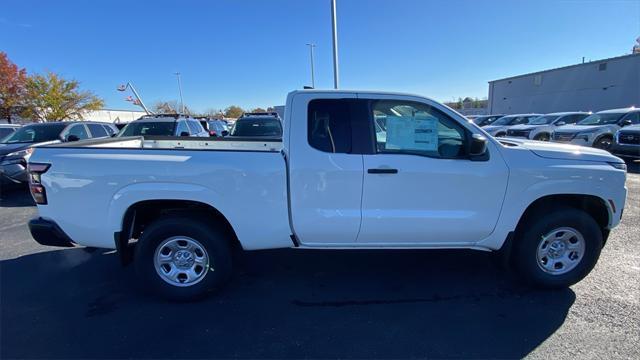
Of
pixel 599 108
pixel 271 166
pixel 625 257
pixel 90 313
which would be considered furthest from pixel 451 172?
pixel 599 108

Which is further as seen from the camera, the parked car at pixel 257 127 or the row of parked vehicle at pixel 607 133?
the row of parked vehicle at pixel 607 133

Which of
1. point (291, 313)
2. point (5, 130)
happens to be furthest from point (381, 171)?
point (5, 130)

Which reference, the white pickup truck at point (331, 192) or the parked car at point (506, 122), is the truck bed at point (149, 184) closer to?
→ the white pickup truck at point (331, 192)

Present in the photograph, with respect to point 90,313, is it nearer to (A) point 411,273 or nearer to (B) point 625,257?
(A) point 411,273

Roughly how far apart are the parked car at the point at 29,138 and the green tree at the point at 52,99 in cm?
3242

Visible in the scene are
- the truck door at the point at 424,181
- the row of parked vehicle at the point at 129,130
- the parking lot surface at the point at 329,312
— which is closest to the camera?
the parking lot surface at the point at 329,312

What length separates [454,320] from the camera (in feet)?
9.34

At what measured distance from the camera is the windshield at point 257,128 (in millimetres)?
8672

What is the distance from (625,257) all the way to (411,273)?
8.91 ft

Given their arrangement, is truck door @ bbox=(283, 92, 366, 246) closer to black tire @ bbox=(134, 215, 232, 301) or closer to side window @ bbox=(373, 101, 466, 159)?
side window @ bbox=(373, 101, 466, 159)

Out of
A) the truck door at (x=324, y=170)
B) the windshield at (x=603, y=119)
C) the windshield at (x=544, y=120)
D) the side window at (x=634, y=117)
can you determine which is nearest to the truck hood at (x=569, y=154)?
the truck door at (x=324, y=170)

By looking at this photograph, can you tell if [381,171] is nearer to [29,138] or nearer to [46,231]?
[46,231]

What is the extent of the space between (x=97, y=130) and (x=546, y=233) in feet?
38.1

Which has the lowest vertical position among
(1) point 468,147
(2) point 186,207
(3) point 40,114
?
(2) point 186,207
